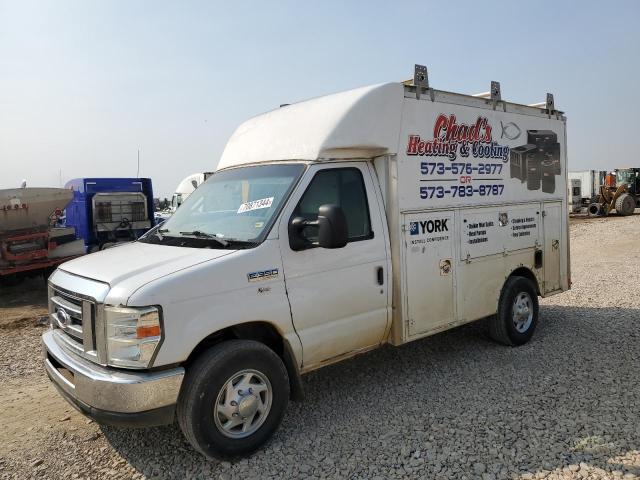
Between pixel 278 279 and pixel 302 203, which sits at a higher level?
pixel 302 203

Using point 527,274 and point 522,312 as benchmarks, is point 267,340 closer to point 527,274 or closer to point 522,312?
point 522,312

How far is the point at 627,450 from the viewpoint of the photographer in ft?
11.6

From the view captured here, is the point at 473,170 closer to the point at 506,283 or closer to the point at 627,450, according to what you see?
the point at 506,283

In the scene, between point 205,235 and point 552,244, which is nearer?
point 205,235

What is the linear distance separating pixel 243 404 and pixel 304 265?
112cm

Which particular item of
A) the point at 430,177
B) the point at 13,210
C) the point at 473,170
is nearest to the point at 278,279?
the point at 430,177

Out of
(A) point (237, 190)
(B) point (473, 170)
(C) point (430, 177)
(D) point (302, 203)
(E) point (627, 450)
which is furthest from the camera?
(B) point (473, 170)

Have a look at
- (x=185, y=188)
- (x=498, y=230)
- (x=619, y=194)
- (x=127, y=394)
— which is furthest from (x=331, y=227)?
(x=619, y=194)

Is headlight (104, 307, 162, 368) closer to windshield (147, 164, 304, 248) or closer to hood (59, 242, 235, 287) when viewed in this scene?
hood (59, 242, 235, 287)

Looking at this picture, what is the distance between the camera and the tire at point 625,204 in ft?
98.0

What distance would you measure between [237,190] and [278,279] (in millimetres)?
1103

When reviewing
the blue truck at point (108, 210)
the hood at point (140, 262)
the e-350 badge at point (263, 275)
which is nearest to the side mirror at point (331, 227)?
the e-350 badge at point (263, 275)

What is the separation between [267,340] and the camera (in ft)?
13.2

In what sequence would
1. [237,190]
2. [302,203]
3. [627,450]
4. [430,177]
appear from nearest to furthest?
[627,450], [302,203], [237,190], [430,177]
